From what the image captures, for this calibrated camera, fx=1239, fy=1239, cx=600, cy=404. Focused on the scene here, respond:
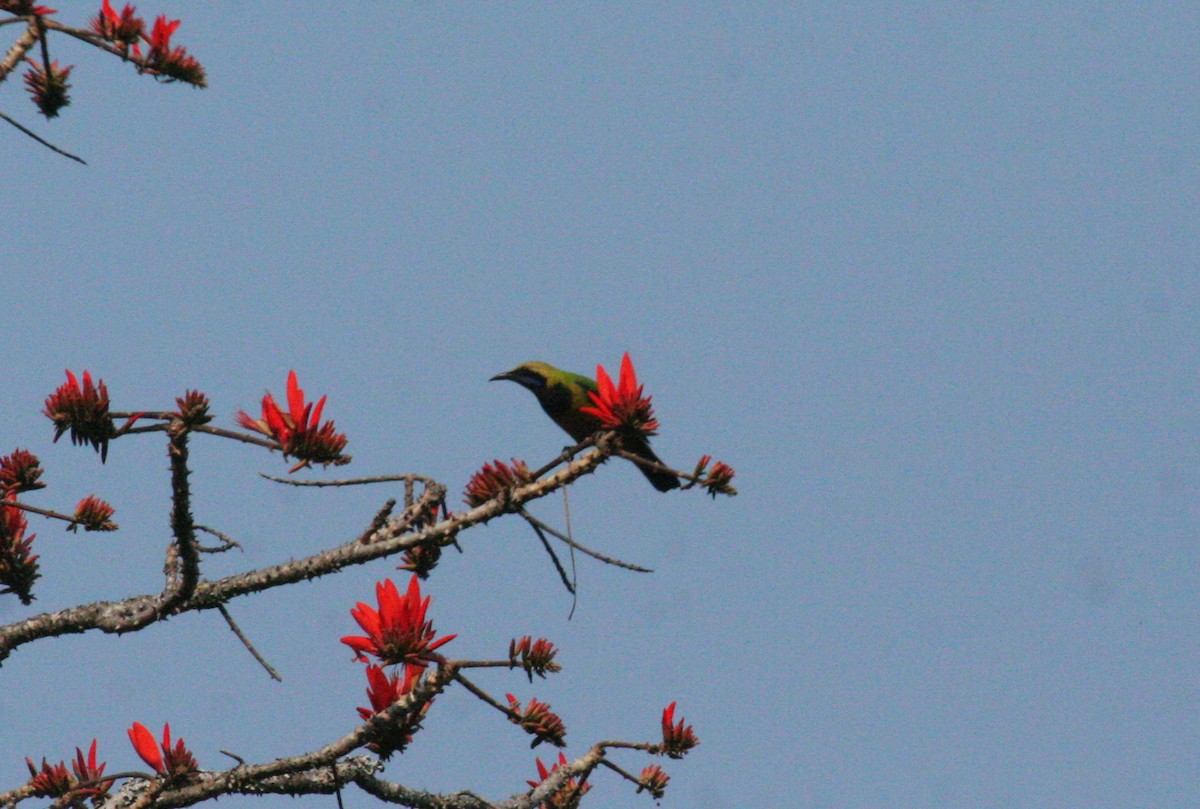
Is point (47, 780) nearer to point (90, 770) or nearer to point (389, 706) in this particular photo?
point (90, 770)

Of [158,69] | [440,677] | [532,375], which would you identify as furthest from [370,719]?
[532,375]

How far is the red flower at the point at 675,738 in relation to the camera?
4633 mm

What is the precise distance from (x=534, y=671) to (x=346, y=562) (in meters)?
0.71

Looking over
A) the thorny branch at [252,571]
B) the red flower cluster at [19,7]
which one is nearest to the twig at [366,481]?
the thorny branch at [252,571]

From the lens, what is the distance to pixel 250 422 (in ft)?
12.7

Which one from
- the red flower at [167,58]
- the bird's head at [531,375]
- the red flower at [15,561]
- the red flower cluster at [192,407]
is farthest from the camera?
the bird's head at [531,375]

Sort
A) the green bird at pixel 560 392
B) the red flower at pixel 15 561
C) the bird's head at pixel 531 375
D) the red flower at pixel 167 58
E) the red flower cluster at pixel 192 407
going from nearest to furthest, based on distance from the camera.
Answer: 1. the red flower cluster at pixel 192 407
2. the red flower at pixel 15 561
3. the red flower at pixel 167 58
4. the green bird at pixel 560 392
5. the bird's head at pixel 531 375

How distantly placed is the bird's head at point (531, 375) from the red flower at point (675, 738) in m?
4.26

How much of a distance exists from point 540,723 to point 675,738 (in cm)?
74

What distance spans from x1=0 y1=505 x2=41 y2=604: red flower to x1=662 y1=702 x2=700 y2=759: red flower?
7.94ft

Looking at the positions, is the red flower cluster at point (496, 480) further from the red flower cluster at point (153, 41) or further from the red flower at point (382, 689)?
the red flower cluster at point (153, 41)

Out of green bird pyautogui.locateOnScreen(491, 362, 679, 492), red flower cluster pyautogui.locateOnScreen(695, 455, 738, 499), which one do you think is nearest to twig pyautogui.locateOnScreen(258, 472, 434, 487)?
red flower cluster pyautogui.locateOnScreen(695, 455, 738, 499)

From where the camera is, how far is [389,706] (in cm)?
397

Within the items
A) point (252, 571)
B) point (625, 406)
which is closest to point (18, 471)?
point (252, 571)
